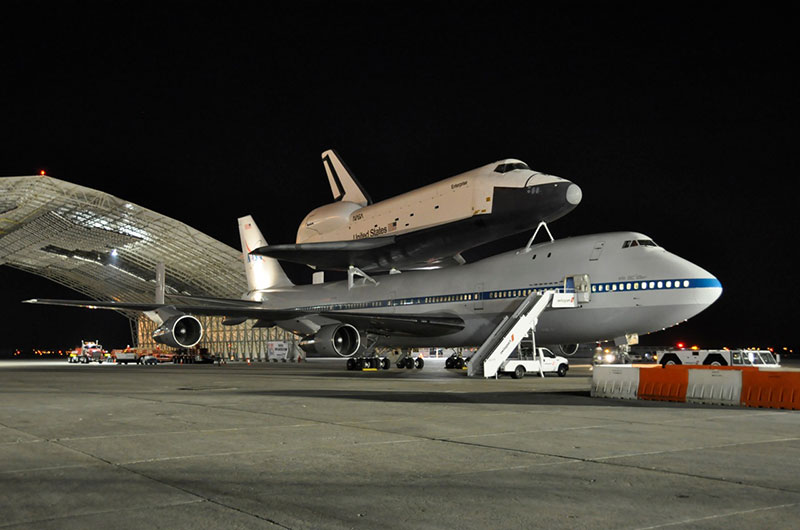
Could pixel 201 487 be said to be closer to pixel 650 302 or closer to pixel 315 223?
pixel 650 302

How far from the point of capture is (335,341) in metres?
25.5

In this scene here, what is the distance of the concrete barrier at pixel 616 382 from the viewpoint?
1489 cm

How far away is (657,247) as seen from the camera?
22.9m

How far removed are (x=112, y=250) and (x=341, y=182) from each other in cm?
4408

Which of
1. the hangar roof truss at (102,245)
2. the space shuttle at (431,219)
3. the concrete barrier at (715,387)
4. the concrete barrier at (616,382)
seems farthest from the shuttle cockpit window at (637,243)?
the hangar roof truss at (102,245)

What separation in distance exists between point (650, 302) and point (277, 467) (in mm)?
17666

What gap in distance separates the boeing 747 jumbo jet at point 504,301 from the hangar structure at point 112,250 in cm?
2263

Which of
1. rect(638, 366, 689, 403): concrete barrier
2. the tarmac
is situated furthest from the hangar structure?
the tarmac

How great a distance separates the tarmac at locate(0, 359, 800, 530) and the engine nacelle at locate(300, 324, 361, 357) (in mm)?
13027

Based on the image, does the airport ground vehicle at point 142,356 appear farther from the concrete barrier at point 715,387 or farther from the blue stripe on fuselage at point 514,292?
the concrete barrier at point 715,387

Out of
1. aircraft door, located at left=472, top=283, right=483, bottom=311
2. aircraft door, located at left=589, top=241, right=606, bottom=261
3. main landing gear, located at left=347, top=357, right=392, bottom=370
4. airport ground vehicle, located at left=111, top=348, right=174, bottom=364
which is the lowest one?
airport ground vehicle, located at left=111, top=348, right=174, bottom=364

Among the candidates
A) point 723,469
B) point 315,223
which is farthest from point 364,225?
point 723,469

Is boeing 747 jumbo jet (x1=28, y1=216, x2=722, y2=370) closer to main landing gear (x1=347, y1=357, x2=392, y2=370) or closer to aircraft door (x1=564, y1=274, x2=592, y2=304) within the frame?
aircraft door (x1=564, y1=274, x2=592, y2=304)

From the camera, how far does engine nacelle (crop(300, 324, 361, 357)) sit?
25203mm
